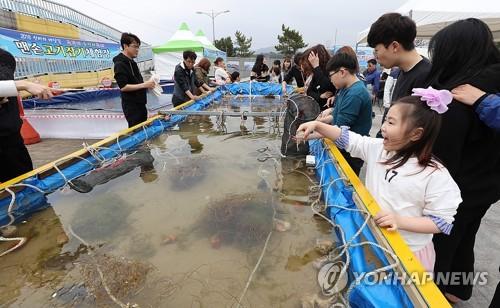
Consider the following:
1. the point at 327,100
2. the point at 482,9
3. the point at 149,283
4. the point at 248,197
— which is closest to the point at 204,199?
the point at 248,197

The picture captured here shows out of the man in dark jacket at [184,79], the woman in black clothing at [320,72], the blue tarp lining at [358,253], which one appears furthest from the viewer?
the man in dark jacket at [184,79]

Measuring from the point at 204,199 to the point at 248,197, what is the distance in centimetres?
39

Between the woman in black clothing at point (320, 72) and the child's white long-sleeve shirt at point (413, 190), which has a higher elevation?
the woman in black clothing at point (320, 72)

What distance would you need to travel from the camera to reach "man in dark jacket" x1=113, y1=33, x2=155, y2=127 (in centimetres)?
354

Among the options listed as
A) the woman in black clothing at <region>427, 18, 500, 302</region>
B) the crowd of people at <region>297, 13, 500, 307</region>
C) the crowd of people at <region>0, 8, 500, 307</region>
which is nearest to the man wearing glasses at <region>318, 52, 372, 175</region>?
the crowd of people at <region>0, 8, 500, 307</region>

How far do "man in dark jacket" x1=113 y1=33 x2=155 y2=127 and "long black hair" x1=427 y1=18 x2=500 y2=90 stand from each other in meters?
3.26

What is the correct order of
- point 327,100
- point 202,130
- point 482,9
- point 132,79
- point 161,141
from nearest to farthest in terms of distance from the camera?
point 327,100, point 132,79, point 161,141, point 202,130, point 482,9

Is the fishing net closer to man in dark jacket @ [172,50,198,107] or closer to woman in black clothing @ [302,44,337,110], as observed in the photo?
woman in black clothing @ [302,44,337,110]

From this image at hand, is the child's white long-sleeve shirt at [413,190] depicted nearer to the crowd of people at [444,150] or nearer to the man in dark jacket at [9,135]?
the crowd of people at [444,150]

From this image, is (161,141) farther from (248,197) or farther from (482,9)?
(482,9)

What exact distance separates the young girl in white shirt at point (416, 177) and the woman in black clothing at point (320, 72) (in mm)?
1969

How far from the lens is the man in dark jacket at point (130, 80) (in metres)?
3.54

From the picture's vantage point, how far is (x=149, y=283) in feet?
5.16

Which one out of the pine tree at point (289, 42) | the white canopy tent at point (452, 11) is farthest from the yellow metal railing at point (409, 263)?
the pine tree at point (289, 42)
